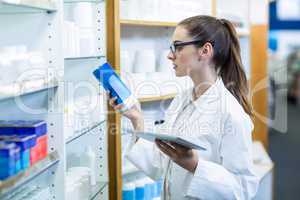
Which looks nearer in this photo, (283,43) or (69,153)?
(69,153)

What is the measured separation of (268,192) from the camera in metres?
3.24

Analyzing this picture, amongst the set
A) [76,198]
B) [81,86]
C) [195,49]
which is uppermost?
[195,49]

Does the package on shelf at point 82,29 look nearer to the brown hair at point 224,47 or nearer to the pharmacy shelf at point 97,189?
the brown hair at point 224,47

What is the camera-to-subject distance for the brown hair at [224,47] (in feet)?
5.89

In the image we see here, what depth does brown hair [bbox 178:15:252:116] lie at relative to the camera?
179 centimetres

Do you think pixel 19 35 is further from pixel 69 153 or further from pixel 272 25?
pixel 272 25

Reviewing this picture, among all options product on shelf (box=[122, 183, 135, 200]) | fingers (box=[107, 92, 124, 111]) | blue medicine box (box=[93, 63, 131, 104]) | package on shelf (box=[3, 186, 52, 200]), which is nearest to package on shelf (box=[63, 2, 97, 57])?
blue medicine box (box=[93, 63, 131, 104])

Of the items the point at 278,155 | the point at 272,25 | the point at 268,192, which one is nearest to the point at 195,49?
the point at 268,192

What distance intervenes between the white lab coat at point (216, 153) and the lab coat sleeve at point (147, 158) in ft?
0.29

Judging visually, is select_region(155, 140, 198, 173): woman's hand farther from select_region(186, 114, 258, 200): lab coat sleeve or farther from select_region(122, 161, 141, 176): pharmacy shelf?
select_region(122, 161, 141, 176): pharmacy shelf

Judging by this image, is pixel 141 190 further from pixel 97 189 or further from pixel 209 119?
pixel 209 119

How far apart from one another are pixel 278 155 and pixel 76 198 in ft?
16.0

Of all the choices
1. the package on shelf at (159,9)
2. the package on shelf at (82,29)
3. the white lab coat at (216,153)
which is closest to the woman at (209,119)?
the white lab coat at (216,153)

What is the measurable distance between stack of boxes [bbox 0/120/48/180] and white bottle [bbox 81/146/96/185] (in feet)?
1.73
